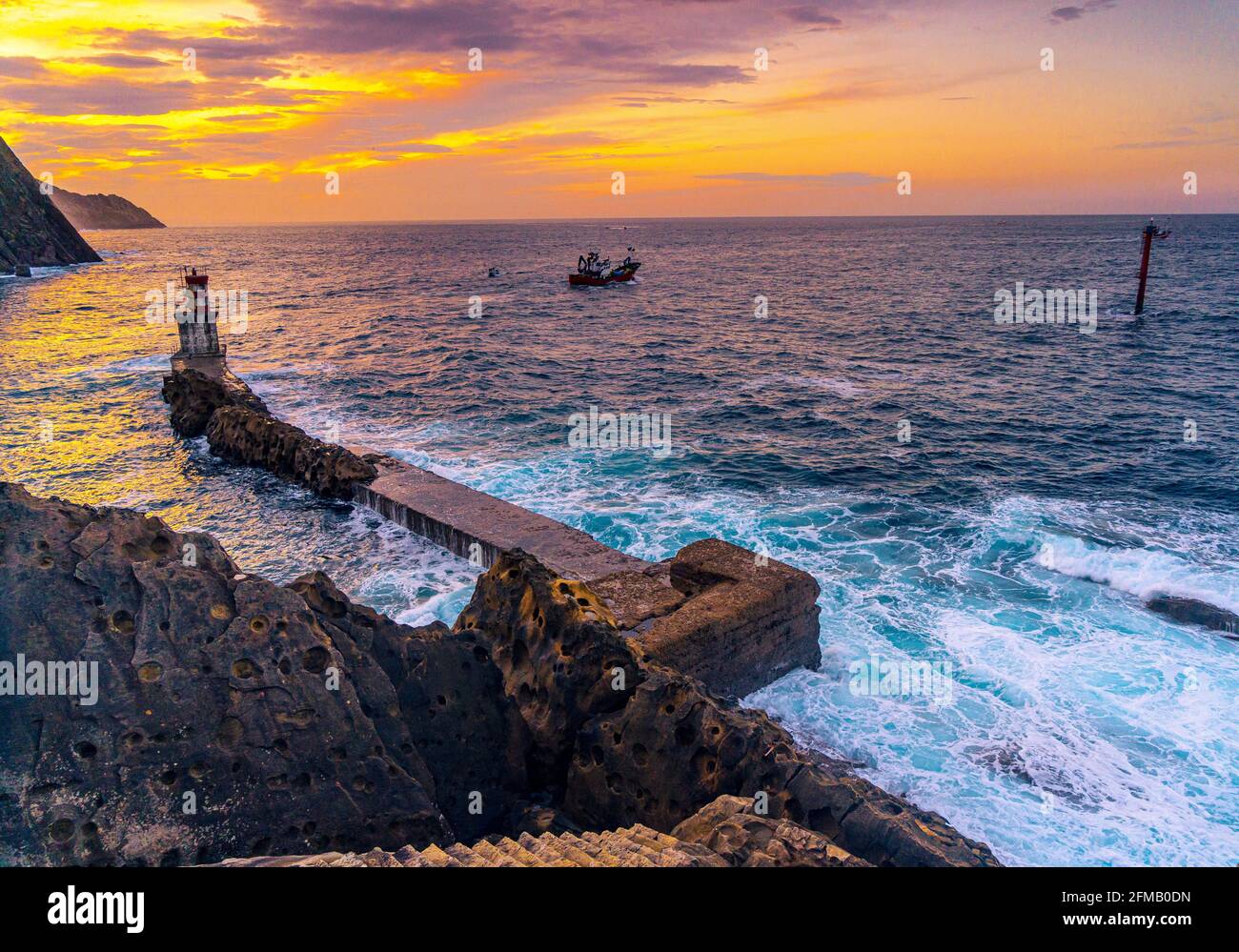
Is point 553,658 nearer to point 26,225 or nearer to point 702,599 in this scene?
point 702,599

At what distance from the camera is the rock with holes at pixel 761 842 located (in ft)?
18.1

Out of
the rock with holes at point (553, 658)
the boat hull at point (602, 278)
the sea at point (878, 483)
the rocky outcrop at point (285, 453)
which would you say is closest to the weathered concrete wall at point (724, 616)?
the sea at point (878, 483)

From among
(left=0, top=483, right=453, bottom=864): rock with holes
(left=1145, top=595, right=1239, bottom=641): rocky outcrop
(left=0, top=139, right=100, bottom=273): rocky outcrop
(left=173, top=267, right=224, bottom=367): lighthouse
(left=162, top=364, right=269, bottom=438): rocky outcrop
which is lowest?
(left=1145, top=595, right=1239, bottom=641): rocky outcrop

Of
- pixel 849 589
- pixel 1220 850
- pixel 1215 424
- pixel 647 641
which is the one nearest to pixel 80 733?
pixel 647 641

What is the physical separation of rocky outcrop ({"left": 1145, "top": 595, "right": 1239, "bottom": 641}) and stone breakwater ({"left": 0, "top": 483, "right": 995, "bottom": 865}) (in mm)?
8873

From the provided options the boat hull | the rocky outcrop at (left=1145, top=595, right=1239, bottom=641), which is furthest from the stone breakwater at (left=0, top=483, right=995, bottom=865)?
the boat hull

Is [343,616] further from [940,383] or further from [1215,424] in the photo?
[940,383]

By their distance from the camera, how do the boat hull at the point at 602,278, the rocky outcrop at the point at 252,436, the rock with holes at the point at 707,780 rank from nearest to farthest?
the rock with holes at the point at 707,780 < the rocky outcrop at the point at 252,436 < the boat hull at the point at 602,278

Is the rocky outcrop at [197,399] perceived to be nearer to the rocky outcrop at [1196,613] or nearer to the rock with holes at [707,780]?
the rock with holes at [707,780]

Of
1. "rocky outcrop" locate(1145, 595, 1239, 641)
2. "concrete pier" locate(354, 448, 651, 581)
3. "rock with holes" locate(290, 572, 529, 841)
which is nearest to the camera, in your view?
"rock with holes" locate(290, 572, 529, 841)

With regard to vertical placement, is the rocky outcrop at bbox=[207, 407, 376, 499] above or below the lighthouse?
below

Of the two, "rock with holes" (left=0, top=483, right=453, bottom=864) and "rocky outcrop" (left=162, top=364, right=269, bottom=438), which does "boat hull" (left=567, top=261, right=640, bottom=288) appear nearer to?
"rocky outcrop" (left=162, top=364, right=269, bottom=438)

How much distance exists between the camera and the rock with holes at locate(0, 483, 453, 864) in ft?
19.7

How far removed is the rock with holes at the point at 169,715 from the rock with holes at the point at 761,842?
8.15 ft
